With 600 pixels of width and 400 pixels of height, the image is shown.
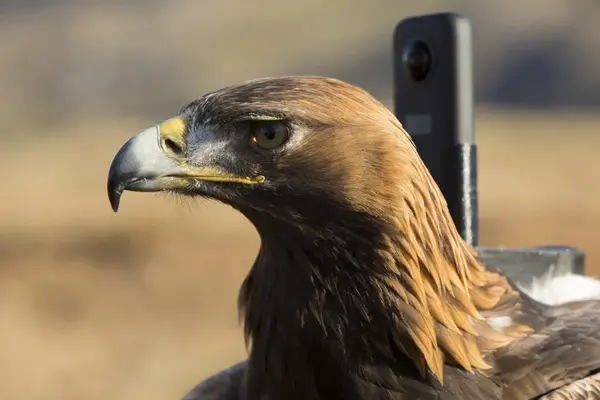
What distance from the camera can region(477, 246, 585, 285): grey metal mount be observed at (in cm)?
375

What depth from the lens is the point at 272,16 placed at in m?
30.6

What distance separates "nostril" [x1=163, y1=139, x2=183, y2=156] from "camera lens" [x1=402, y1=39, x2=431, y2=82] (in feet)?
A: 3.45

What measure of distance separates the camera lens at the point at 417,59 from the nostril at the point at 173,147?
1052 mm

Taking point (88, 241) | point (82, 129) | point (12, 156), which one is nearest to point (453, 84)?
point (88, 241)

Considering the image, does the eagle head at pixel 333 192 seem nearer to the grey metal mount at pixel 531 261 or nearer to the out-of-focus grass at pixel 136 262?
the grey metal mount at pixel 531 261

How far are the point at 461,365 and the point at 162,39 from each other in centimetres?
2711

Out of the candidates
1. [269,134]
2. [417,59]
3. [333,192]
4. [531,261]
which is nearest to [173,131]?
[269,134]

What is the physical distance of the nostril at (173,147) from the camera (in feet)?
10.0

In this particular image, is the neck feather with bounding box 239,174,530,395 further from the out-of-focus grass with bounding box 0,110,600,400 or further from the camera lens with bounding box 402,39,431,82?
the out-of-focus grass with bounding box 0,110,600,400

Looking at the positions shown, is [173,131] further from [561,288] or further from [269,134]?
[561,288]

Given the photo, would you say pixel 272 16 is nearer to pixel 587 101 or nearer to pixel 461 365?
pixel 587 101

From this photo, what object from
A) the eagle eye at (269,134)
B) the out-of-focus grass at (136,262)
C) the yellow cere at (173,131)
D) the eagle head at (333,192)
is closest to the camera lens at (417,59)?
the eagle head at (333,192)

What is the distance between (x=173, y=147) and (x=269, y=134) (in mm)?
299

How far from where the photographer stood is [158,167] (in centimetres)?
303
